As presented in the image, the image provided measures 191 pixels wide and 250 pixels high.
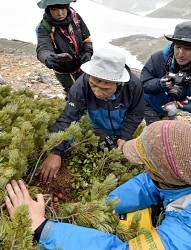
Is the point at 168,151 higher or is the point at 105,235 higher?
the point at 168,151

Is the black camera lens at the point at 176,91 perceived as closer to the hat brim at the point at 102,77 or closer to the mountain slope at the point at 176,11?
the hat brim at the point at 102,77

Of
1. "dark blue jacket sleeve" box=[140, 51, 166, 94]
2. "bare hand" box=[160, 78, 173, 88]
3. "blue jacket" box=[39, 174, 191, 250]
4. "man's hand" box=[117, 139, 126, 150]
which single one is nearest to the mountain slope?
"dark blue jacket sleeve" box=[140, 51, 166, 94]

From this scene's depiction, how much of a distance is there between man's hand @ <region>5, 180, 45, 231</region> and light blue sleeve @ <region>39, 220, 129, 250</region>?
82mm

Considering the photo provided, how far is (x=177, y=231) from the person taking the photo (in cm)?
191

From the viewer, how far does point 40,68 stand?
10.9m

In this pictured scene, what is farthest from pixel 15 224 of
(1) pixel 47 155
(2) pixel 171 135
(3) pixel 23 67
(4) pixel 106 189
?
(3) pixel 23 67

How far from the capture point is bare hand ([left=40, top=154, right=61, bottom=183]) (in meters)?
2.68

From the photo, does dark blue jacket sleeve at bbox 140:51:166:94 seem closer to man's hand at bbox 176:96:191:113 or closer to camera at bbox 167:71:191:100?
camera at bbox 167:71:191:100

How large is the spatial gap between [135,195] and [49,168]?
0.77 metres

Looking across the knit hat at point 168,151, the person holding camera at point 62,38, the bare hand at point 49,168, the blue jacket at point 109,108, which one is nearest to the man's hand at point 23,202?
the bare hand at point 49,168

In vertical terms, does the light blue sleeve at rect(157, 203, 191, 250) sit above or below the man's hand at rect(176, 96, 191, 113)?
above

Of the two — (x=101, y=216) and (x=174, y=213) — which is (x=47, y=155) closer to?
(x=101, y=216)

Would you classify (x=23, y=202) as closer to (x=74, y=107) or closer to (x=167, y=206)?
(x=167, y=206)

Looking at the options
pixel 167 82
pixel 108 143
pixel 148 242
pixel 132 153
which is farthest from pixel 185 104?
pixel 148 242
